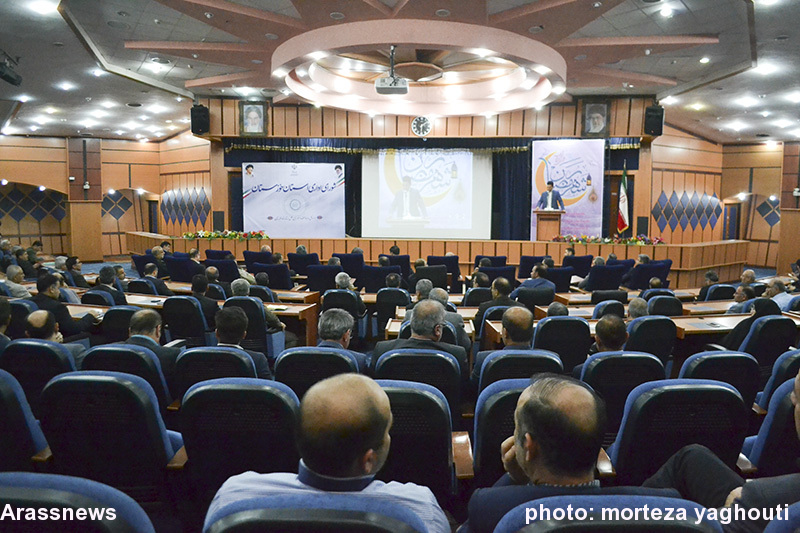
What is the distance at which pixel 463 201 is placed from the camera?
14703 millimetres

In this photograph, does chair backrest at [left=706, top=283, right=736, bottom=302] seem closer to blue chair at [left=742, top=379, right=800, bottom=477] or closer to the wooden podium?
blue chair at [left=742, top=379, right=800, bottom=477]

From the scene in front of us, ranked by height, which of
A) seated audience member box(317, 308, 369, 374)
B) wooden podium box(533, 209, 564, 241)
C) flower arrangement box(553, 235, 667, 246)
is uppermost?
wooden podium box(533, 209, 564, 241)

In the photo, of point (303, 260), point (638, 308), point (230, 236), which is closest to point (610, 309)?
point (638, 308)

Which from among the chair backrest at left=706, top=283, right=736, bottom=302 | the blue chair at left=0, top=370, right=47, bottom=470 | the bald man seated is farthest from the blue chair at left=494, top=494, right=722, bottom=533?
the chair backrest at left=706, top=283, right=736, bottom=302

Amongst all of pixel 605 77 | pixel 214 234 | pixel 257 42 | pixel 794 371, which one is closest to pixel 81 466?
pixel 794 371

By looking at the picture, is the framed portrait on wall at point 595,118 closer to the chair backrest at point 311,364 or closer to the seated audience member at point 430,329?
the seated audience member at point 430,329

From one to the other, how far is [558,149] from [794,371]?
11.7 m

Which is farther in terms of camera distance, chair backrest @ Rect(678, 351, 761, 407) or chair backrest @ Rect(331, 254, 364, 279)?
chair backrest @ Rect(331, 254, 364, 279)

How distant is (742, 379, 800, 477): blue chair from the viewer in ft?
6.71

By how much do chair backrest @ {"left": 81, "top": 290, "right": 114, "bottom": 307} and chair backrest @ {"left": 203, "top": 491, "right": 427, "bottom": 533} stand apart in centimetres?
529

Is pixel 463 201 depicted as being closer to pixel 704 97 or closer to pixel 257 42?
pixel 704 97

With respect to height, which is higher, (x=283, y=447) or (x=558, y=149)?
(x=558, y=149)

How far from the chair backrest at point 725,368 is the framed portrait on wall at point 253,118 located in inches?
499

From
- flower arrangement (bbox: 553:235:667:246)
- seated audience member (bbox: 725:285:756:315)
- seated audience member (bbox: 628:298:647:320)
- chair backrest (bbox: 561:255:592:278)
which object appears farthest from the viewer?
flower arrangement (bbox: 553:235:667:246)
